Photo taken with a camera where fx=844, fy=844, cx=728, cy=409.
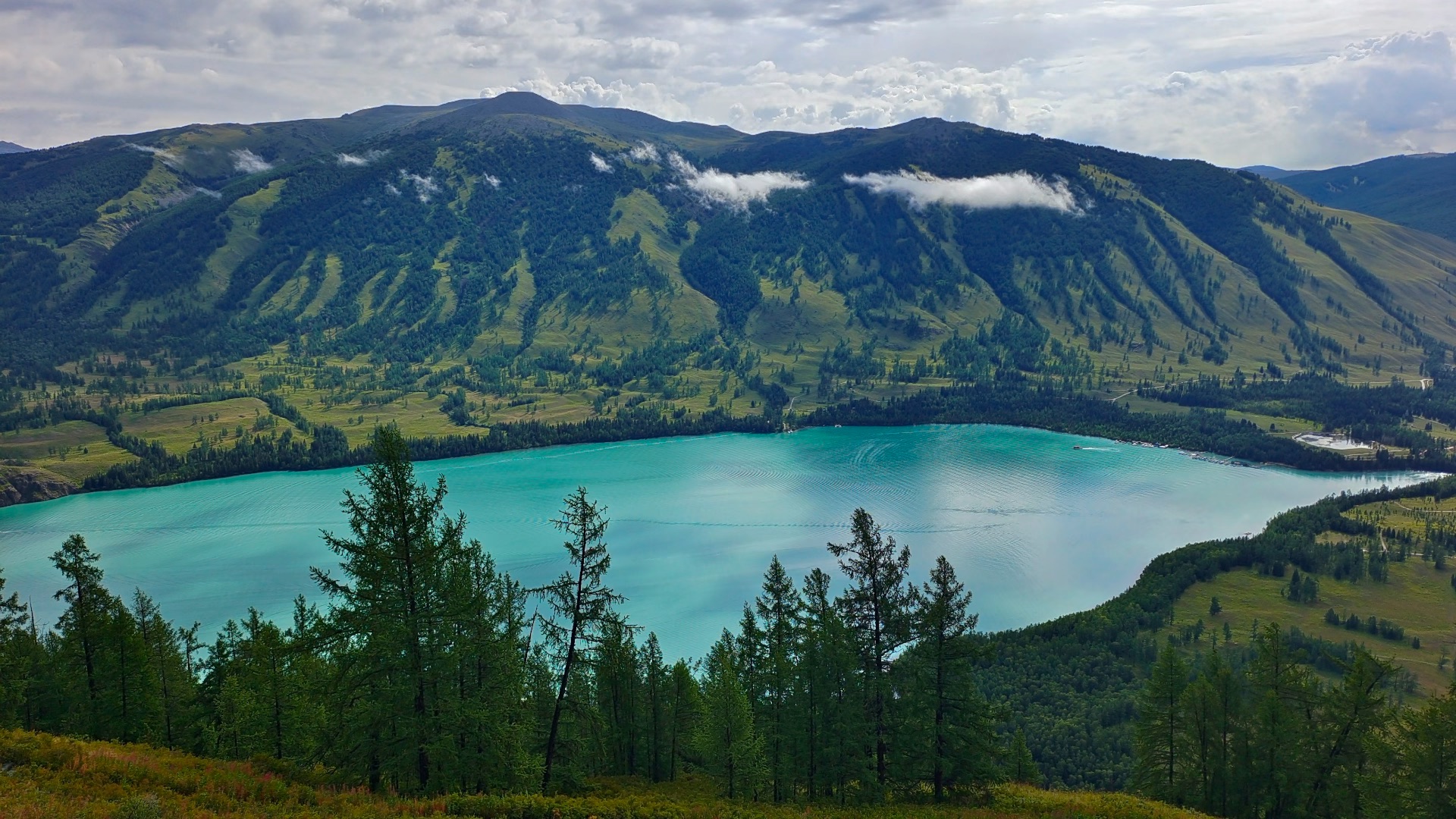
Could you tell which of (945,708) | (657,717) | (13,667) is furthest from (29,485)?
(945,708)

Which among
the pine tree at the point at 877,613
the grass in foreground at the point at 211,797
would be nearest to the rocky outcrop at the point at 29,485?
the grass in foreground at the point at 211,797

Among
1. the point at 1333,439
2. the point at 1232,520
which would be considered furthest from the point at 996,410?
the point at 1232,520

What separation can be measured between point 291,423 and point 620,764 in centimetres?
15213

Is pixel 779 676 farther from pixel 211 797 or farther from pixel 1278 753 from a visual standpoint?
pixel 1278 753

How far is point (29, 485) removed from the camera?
120500mm

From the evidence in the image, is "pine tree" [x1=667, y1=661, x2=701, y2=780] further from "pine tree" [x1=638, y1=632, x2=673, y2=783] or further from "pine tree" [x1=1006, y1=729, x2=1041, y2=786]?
"pine tree" [x1=1006, y1=729, x2=1041, y2=786]

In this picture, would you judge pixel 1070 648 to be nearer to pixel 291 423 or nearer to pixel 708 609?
pixel 708 609

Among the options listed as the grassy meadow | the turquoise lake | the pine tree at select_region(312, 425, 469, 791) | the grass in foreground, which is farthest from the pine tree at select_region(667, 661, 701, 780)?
the grassy meadow

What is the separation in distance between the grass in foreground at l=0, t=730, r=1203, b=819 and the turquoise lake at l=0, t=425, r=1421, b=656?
43478 millimetres

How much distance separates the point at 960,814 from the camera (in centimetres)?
2192

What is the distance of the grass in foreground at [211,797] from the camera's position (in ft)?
49.9

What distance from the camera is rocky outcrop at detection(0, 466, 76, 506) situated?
11800 cm

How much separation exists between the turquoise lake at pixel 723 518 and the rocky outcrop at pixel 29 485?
151 inches

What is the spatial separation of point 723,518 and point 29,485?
331 feet
